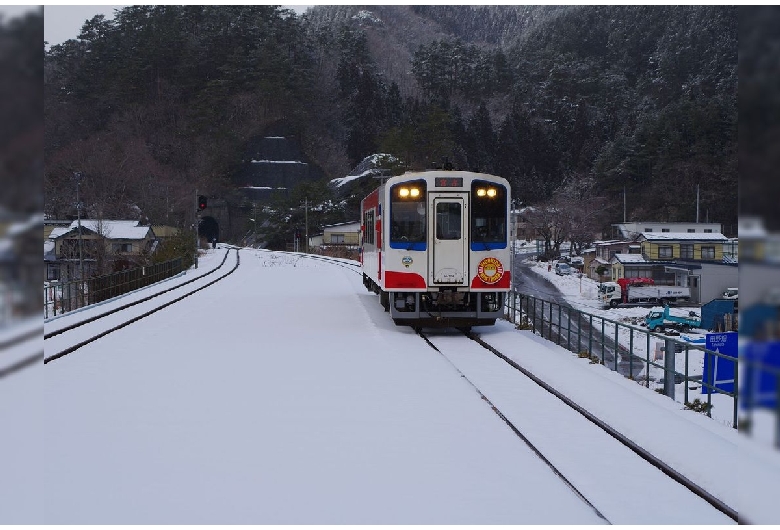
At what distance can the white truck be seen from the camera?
50625 mm

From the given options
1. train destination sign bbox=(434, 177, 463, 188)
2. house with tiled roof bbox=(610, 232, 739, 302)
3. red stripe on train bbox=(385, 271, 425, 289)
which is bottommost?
house with tiled roof bbox=(610, 232, 739, 302)

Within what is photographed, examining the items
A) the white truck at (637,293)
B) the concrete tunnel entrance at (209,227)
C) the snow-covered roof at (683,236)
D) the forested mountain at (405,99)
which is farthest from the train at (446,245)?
the concrete tunnel entrance at (209,227)

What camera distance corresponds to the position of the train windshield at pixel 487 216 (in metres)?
16.4

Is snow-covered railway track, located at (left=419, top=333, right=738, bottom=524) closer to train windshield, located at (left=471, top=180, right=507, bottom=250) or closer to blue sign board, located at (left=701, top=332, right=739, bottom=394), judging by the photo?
blue sign board, located at (left=701, top=332, right=739, bottom=394)

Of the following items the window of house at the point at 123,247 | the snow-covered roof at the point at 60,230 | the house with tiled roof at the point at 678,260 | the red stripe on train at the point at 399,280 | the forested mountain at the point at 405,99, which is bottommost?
the house with tiled roof at the point at 678,260

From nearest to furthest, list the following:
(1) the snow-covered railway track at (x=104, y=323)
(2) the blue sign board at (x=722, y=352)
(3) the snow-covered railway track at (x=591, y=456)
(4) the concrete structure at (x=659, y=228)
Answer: (3) the snow-covered railway track at (x=591, y=456), (2) the blue sign board at (x=722, y=352), (1) the snow-covered railway track at (x=104, y=323), (4) the concrete structure at (x=659, y=228)

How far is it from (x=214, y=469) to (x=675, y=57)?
99.8 metres

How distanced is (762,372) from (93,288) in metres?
24.3

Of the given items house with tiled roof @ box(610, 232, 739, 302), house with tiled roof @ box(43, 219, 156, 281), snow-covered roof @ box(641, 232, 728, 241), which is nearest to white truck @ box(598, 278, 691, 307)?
house with tiled roof @ box(610, 232, 739, 302)

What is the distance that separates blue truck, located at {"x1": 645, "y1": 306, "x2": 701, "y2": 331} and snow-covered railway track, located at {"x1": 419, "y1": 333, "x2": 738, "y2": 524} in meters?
30.1

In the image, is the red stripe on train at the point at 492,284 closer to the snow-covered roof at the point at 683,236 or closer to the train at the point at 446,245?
the train at the point at 446,245

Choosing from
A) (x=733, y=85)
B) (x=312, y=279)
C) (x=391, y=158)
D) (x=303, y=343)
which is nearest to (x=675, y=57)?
(x=733, y=85)

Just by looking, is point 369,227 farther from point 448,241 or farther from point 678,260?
point 678,260

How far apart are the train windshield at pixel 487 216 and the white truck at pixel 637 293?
35636mm
